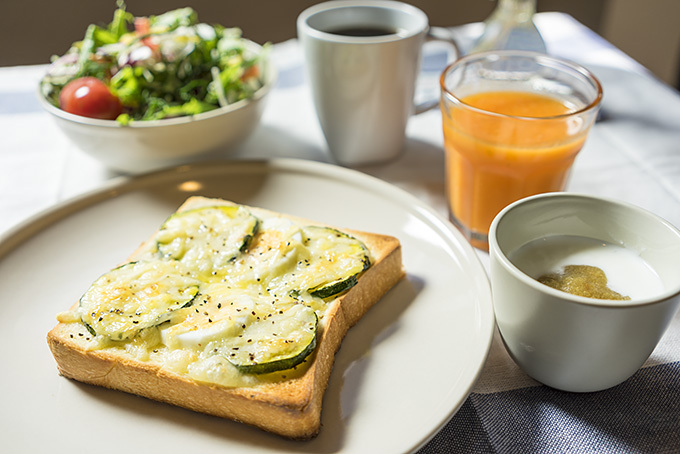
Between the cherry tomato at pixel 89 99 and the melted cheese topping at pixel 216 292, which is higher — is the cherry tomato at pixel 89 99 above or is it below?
above

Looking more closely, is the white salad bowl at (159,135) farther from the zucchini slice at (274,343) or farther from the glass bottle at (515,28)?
the glass bottle at (515,28)

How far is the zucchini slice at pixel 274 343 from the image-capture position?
52.9 inches

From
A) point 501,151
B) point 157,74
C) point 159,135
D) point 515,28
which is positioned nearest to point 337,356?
point 501,151

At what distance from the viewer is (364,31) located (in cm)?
237

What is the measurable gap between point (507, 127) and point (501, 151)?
3.7 inches

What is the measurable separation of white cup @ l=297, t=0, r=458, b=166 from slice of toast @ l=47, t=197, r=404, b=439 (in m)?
0.82

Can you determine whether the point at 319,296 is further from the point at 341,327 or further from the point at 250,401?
the point at 250,401

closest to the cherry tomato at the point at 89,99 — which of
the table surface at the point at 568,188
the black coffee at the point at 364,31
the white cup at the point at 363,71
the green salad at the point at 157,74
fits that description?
the green salad at the point at 157,74

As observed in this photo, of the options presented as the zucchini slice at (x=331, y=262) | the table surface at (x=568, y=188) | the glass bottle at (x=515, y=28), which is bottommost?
the table surface at (x=568, y=188)

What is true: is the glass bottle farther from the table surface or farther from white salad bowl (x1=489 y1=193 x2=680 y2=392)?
white salad bowl (x1=489 y1=193 x2=680 y2=392)

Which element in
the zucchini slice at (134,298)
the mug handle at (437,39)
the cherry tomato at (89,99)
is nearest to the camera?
the zucchini slice at (134,298)

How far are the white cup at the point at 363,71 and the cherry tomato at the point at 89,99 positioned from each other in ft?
2.56

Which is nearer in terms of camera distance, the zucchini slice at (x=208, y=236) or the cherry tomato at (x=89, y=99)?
the zucchini slice at (x=208, y=236)

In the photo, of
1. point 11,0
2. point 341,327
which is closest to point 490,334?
point 341,327
